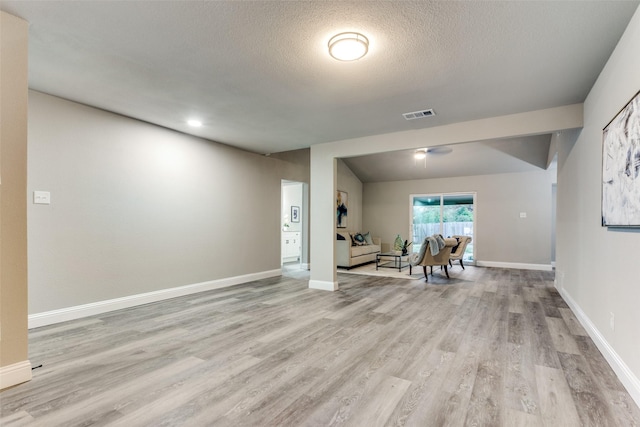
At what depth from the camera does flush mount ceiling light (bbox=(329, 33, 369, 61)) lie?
2141 millimetres

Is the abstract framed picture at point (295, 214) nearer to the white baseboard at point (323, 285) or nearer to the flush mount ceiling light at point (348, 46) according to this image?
the white baseboard at point (323, 285)

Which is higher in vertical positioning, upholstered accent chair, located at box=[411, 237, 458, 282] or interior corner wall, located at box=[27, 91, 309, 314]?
interior corner wall, located at box=[27, 91, 309, 314]

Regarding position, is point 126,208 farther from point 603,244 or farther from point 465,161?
point 465,161

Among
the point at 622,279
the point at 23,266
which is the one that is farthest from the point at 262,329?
the point at 622,279

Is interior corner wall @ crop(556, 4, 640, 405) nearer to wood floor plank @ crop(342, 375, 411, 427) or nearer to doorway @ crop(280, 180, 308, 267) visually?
wood floor plank @ crop(342, 375, 411, 427)

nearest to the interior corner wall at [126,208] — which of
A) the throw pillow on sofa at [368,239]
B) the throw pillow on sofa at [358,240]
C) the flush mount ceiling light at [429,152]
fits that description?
the throw pillow on sofa at [358,240]

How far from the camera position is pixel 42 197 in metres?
3.16

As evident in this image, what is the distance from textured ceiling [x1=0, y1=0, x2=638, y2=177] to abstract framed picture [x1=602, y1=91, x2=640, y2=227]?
1.99 feet

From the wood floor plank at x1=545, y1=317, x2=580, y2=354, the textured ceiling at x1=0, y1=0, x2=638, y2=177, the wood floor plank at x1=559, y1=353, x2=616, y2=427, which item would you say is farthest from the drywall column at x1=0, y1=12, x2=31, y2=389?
the wood floor plank at x1=545, y1=317, x2=580, y2=354

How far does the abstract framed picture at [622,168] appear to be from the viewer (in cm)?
185

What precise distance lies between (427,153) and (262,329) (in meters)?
5.65

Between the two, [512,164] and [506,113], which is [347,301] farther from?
[512,164]

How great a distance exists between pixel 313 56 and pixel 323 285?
11.6 feet

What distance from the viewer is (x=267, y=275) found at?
19.7ft
